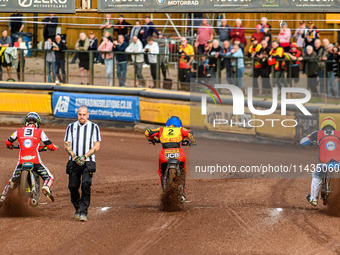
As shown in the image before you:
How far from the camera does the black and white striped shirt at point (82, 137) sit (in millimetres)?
11781

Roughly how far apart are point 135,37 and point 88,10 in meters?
4.73

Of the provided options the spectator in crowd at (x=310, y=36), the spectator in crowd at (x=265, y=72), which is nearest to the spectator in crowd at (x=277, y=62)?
the spectator in crowd at (x=265, y=72)

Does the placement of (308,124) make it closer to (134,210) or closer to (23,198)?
(134,210)

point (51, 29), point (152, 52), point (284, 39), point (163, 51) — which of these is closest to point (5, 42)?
point (51, 29)

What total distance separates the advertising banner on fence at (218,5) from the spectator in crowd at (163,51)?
4258mm

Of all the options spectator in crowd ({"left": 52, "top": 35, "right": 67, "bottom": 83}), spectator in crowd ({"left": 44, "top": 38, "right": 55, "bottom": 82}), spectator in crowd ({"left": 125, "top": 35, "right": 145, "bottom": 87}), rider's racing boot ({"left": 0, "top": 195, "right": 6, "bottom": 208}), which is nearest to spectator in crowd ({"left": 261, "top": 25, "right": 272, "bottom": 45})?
spectator in crowd ({"left": 125, "top": 35, "right": 145, "bottom": 87})

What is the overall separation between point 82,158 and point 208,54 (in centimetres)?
1057

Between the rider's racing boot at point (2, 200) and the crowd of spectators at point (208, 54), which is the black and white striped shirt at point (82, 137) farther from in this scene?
the crowd of spectators at point (208, 54)

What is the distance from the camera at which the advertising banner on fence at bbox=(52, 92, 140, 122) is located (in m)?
23.3

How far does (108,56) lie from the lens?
2284cm

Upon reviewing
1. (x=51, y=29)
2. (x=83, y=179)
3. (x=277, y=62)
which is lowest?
(x=83, y=179)

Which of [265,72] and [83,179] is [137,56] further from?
[83,179]

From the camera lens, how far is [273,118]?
20.7 meters

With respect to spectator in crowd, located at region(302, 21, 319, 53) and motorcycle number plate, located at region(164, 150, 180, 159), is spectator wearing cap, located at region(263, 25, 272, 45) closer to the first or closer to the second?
spectator in crowd, located at region(302, 21, 319, 53)
